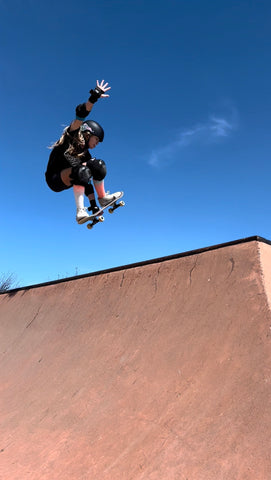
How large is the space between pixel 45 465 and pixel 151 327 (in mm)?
1441

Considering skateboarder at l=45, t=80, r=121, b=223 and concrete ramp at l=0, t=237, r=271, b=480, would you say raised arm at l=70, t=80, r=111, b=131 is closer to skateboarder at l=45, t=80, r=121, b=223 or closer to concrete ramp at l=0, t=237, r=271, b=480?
skateboarder at l=45, t=80, r=121, b=223

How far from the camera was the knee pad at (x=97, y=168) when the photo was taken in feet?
13.9

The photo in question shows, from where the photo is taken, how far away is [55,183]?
4359mm

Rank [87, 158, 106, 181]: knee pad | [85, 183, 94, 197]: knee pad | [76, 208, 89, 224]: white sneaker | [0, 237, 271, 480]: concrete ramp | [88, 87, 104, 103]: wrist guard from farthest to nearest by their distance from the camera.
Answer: [85, 183, 94, 197]: knee pad, [87, 158, 106, 181]: knee pad, [76, 208, 89, 224]: white sneaker, [88, 87, 104, 103]: wrist guard, [0, 237, 271, 480]: concrete ramp

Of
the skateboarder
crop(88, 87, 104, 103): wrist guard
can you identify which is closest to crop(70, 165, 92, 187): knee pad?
the skateboarder

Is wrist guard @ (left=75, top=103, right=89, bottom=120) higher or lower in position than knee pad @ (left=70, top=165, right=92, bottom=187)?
higher

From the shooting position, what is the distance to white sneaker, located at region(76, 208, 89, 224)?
405 cm

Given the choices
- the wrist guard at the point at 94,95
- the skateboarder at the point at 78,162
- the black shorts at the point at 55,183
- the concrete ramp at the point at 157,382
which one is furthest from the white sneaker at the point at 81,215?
the wrist guard at the point at 94,95

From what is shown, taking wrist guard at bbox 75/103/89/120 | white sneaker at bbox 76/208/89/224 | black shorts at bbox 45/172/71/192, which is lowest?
white sneaker at bbox 76/208/89/224

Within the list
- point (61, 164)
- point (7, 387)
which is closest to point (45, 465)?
point (7, 387)

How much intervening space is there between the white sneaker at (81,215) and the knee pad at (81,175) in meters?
0.33

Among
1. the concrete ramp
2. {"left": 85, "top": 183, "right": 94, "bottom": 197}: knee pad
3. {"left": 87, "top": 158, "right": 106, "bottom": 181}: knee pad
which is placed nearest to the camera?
the concrete ramp

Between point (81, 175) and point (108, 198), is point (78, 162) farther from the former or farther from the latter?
point (108, 198)

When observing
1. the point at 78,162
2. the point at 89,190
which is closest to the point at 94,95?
the point at 78,162
